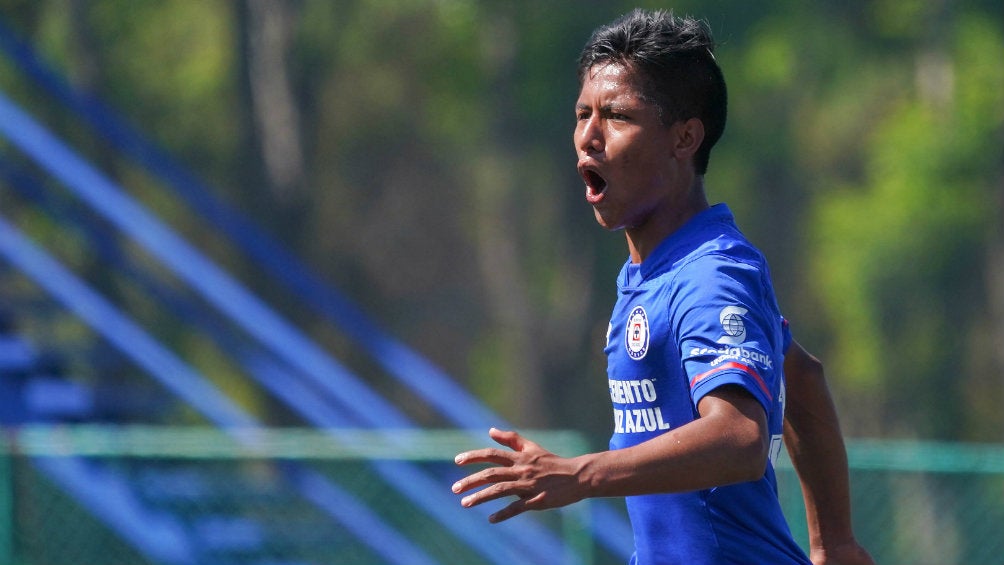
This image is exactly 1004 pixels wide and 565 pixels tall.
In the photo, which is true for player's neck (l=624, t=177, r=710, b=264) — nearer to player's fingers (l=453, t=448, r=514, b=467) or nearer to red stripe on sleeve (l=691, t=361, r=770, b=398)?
red stripe on sleeve (l=691, t=361, r=770, b=398)

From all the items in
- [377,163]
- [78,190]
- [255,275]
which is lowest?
[78,190]

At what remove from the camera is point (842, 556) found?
262 centimetres

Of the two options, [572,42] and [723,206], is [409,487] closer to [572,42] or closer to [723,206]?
[723,206]

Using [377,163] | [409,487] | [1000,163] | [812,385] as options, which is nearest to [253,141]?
[377,163]

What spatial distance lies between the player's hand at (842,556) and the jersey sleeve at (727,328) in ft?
1.72

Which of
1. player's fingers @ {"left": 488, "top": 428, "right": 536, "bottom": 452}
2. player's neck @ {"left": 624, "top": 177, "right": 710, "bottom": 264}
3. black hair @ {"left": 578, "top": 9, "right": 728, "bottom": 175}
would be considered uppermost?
black hair @ {"left": 578, "top": 9, "right": 728, "bottom": 175}

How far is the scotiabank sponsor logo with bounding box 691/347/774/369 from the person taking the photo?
6.85 feet

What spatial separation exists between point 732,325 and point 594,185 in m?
0.44

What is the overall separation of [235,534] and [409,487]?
45.9 inches

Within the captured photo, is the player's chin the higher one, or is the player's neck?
the player's chin

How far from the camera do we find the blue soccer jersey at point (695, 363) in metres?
2.14

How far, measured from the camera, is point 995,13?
711 inches

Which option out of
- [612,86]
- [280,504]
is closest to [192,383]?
[280,504]

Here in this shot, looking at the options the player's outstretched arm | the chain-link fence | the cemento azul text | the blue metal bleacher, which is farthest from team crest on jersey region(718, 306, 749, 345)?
the blue metal bleacher
